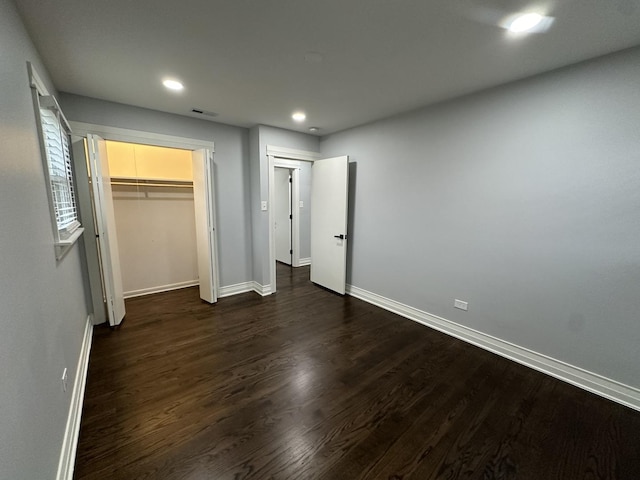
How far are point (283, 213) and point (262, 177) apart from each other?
7.29 ft

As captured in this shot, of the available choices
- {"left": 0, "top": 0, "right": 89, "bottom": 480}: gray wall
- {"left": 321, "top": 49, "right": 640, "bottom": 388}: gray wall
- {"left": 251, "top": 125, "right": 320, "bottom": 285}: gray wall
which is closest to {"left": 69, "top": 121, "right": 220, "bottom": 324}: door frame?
{"left": 251, "top": 125, "right": 320, "bottom": 285}: gray wall

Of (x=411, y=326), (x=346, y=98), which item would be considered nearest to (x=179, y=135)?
(x=346, y=98)

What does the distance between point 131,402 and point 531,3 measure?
3.53m

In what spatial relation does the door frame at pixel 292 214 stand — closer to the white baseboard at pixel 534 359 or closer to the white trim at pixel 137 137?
the white trim at pixel 137 137

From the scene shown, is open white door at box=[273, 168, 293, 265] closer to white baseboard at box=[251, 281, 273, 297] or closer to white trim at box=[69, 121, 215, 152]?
white baseboard at box=[251, 281, 273, 297]

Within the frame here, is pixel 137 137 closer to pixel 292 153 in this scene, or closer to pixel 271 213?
pixel 271 213

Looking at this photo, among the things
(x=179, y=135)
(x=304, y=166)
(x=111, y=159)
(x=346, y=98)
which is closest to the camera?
(x=346, y=98)

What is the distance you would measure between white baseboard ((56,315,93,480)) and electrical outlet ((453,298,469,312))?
3205mm

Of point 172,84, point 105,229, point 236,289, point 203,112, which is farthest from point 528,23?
point 236,289

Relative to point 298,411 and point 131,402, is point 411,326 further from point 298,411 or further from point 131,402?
point 131,402

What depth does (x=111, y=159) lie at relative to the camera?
3.63 meters

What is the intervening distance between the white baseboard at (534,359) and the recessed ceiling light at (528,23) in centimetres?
250

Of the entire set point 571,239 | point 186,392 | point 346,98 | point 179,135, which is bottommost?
point 186,392

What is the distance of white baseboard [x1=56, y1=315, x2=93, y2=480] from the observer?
134cm
